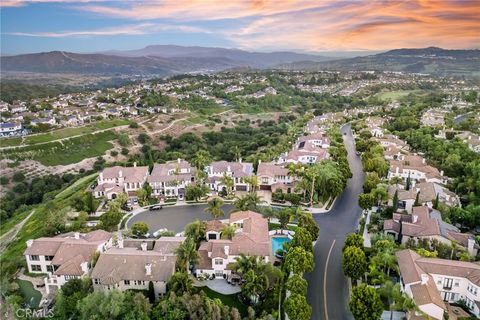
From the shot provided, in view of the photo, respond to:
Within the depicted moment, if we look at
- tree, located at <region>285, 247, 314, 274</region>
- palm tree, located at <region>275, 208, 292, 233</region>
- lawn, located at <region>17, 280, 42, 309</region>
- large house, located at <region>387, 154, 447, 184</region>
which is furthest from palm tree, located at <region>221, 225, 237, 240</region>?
large house, located at <region>387, 154, 447, 184</region>

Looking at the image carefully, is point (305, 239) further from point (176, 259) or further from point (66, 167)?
point (66, 167)

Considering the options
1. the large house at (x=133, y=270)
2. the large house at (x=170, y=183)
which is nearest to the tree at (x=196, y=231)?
the large house at (x=133, y=270)

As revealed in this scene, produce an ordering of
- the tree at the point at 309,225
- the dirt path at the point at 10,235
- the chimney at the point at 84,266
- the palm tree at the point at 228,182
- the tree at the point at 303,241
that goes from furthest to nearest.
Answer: the palm tree at the point at 228,182 < the dirt path at the point at 10,235 < the tree at the point at 309,225 < the tree at the point at 303,241 < the chimney at the point at 84,266

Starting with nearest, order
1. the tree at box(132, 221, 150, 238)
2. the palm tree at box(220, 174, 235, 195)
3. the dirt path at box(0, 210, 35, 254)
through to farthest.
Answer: the tree at box(132, 221, 150, 238)
the dirt path at box(0, 210, 35, 254)
the palm tree at box(220, 174, 235, 195)

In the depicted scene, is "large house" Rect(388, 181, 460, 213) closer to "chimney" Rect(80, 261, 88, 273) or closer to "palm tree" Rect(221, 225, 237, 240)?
"palm tree" Rect(221, 225, 237, 240)

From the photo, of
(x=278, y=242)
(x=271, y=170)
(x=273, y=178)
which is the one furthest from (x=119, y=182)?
(x=278, y=242)

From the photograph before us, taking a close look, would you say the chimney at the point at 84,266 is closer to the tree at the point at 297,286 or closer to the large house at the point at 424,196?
the tree at the point at 297,286

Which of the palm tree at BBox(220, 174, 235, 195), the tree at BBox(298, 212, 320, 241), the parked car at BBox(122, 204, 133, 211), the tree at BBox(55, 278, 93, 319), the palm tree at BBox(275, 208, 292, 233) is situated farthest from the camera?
the palm tree at BBox(220, 174, 235, 195)
